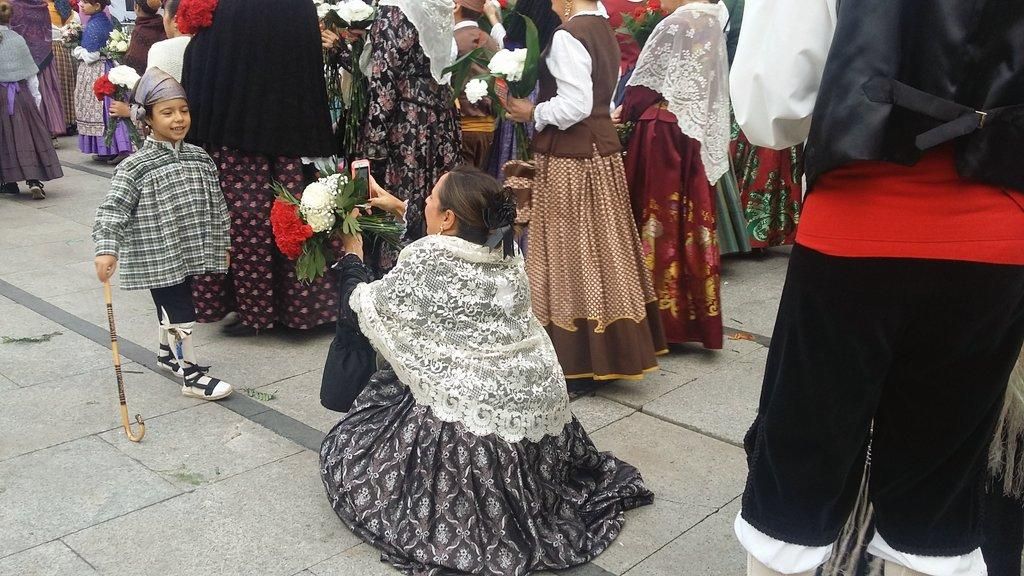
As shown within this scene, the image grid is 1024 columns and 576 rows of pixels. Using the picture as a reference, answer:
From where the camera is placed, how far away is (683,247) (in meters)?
4.79

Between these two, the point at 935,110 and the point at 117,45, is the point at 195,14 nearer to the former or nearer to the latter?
the point at 117,45

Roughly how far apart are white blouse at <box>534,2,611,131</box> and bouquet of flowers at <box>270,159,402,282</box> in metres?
0.93

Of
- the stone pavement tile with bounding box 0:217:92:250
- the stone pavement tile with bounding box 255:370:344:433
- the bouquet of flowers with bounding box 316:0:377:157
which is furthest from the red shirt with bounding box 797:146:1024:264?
the stone pavement tile with bounding box 0:217:92:250

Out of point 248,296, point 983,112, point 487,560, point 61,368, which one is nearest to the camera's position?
point 983,112

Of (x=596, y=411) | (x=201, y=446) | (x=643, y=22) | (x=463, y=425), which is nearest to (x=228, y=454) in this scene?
(x=201, y=446)

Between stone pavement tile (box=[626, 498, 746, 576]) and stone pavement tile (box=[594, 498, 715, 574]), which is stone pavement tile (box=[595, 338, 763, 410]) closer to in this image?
stone pavement tile (box=[594, 498, 715, 574])

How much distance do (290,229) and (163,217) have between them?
66 cm

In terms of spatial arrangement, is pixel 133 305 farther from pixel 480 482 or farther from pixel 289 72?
pixel 480 482

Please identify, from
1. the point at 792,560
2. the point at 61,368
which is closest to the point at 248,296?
the point at 61,368

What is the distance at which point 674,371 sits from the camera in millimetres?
4652

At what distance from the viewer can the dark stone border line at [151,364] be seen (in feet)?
12.8

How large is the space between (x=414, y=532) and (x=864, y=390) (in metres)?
1.56

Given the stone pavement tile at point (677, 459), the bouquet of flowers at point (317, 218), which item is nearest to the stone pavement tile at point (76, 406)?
the bouquet of flowers at point (317, 218)

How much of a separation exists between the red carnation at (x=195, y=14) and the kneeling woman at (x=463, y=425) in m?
2.15
